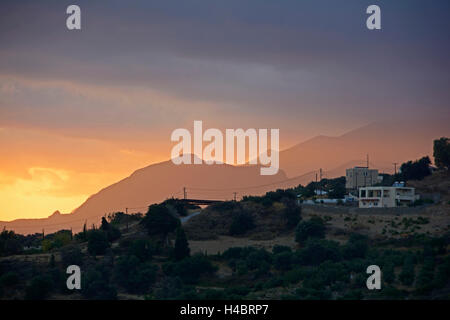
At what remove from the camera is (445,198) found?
103188 mm

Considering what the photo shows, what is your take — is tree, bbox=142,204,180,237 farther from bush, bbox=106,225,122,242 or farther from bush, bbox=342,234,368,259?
bush, bbox=342,234,368,259

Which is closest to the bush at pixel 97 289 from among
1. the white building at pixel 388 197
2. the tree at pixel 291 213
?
the tree at pixel 291 213

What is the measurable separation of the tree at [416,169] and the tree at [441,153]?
67.3 inches

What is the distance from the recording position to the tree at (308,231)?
88.6 meters

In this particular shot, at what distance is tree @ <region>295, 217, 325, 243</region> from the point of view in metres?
88.6

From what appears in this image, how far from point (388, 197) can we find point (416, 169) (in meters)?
16.7

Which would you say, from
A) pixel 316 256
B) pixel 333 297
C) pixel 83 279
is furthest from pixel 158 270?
pixel 333 297

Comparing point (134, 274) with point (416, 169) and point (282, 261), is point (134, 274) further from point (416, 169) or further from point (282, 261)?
point (416, 169)

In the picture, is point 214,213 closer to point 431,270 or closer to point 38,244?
point 38,244

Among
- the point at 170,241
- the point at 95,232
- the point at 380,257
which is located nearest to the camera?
the point at 380,257

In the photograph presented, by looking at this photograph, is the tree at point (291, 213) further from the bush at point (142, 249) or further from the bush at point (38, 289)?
the bush at point (38, 289)

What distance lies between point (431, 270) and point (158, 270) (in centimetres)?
2742
